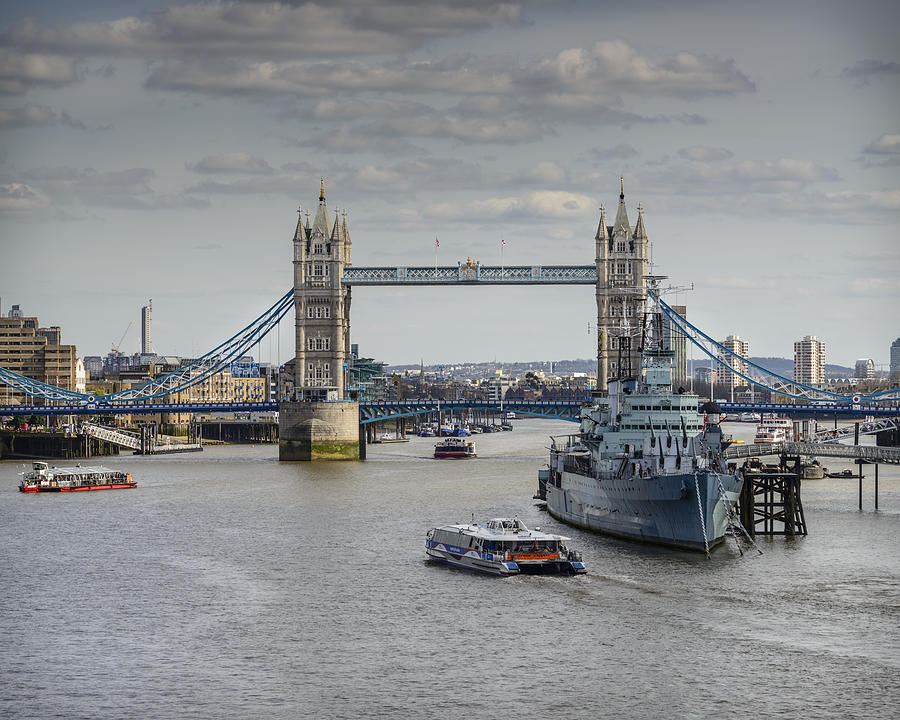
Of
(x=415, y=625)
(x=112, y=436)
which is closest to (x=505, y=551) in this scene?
(x=415, y=625)

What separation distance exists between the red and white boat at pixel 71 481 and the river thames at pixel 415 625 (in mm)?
18268

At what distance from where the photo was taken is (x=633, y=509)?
5138cm

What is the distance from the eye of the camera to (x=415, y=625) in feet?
123

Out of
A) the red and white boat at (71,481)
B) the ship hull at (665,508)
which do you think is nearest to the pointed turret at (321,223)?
the red and white boat at (71,481)

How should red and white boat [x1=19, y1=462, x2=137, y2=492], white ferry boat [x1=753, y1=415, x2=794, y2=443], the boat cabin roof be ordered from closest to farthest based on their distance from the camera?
the boat cabin roof, red and white boat [x1=19, y1=462, x2=137, y2=492], white ferry boat [x1=753, y1=415, x2=794, y2=443]

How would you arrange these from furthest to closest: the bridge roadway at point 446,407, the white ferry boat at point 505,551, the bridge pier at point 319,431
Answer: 1. the bridge roadway at point 446,407
2. the bridge pier at point 319,431
3. the white ferry boat at point 505,551

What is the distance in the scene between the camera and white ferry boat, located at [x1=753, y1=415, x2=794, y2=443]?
111244 mm

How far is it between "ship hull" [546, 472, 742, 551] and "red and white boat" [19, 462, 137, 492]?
3494cm

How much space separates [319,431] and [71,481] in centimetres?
2577

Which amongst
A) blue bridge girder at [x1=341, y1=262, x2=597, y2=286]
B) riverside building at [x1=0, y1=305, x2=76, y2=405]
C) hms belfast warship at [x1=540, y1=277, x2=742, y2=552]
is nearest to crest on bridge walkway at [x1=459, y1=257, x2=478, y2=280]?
blue bridge girder at [x1=341, y1=262, x2=597, y2=286]

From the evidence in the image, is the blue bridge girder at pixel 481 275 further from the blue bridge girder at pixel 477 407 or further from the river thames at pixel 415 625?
the river thames at pixel 415 625

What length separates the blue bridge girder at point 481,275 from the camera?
110 meters

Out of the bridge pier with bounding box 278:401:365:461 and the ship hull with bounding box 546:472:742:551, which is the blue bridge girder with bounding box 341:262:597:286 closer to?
the bridge pier with bounding box 278:401:365:461

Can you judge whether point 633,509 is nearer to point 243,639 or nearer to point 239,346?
point 243,639
